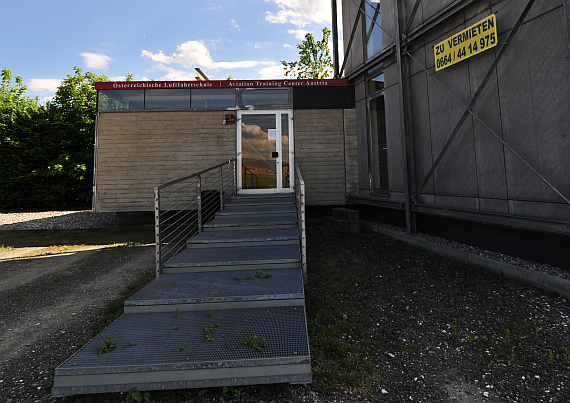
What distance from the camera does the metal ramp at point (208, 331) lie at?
6.53 ft

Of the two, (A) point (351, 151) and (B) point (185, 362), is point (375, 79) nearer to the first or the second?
(A) point (351, 151)

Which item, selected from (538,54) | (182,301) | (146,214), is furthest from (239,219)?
(538,54)

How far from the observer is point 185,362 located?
2.01 m

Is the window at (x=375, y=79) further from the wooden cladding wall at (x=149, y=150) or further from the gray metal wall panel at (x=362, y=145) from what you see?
the wooden cladding wall at (x=149, y=150)

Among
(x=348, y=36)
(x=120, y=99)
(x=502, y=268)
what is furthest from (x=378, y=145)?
(x=120, y=99)

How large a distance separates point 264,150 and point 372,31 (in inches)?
176

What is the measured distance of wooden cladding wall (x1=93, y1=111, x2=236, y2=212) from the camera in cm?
855

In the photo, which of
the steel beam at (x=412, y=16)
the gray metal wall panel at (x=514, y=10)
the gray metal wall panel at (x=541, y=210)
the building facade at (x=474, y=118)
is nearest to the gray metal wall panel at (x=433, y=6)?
the building facade at (x=474, y=118)

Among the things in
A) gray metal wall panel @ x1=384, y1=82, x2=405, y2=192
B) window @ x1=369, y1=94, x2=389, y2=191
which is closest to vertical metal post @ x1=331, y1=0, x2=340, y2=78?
window @ x1=369, y1=94, x2=389, y2=191

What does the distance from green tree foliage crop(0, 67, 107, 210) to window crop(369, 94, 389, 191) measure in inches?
602

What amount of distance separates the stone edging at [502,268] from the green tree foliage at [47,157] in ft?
56.4

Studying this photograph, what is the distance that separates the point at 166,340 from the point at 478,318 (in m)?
3.08

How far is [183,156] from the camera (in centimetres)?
869

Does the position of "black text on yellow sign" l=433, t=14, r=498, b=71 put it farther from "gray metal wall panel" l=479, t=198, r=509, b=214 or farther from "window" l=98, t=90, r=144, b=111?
"window" l=98, t=90, r=144, b=111
